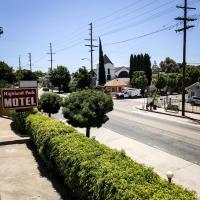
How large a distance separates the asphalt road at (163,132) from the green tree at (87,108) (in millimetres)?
4830

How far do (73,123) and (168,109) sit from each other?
74.2ft

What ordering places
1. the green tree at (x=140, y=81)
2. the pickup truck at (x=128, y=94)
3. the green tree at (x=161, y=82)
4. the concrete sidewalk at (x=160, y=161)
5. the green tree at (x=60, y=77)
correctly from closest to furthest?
the concrete sidewalk at (x=160, y=161)
the pickup truck at (x=128, y=94)
the green tree at (x=140, y=81)
the green tree at (x=161, y=82)
the green tree at (x=60, y=77)

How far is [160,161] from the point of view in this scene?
16922 millimetres

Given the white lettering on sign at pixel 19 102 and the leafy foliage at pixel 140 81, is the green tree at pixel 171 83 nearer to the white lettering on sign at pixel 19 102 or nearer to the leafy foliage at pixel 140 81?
the leafy foliage at pixel 140 81

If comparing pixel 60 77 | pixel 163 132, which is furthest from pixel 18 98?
pixel 60 77

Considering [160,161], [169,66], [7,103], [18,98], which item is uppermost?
[169,66]

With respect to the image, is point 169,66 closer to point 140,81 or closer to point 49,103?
point 140,81

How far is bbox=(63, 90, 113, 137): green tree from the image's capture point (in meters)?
17.6

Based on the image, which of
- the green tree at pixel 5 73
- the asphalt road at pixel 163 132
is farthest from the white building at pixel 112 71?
the asphalt road at pixel 163 132

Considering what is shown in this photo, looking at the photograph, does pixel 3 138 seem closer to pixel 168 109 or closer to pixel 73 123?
pixel 73 123

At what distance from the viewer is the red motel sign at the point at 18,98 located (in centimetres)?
1730

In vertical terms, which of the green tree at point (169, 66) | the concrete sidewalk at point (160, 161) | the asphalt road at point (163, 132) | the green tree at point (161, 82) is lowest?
the concrete sidewalk at point (160, 161)

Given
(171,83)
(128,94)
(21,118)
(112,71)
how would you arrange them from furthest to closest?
1. (112,71)
2. (171,83)
3. (128,94)
4. (21,118)

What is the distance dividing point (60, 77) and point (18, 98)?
64.4m
